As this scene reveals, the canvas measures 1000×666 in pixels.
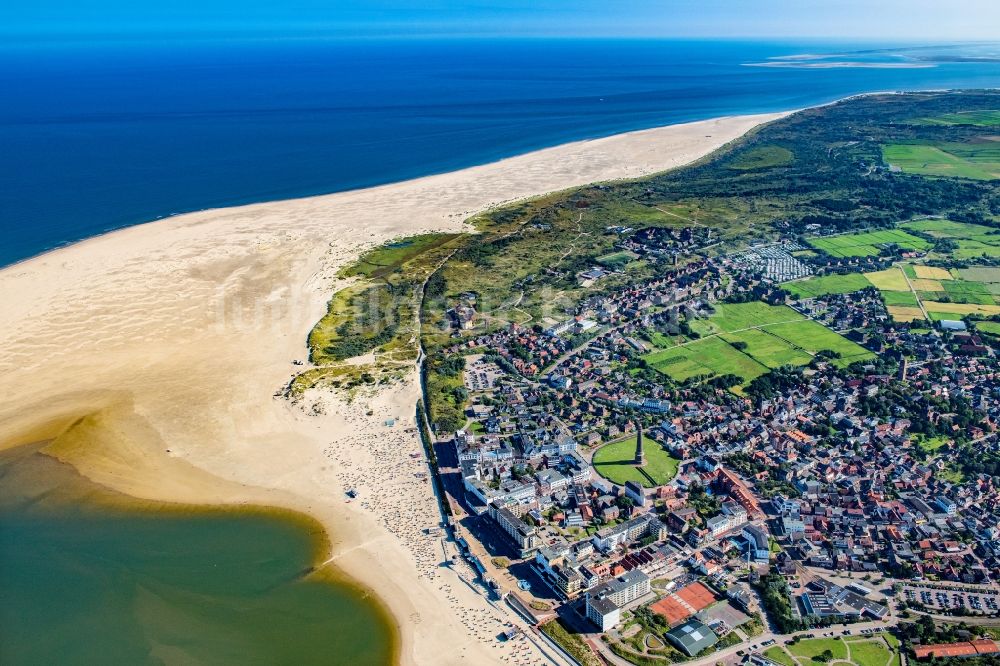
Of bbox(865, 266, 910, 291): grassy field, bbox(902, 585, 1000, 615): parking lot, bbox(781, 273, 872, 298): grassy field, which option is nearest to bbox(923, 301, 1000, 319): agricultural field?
bbox(865, 266, 910, 291): grassy field

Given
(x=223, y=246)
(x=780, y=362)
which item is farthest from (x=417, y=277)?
(x=780, y=362)

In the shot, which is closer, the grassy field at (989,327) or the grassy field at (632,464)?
the grassy field at (632,464)

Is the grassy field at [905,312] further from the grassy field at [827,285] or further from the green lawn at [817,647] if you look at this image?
the green lawn at [817,647]

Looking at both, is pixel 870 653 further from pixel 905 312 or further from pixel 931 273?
pixel 931 273

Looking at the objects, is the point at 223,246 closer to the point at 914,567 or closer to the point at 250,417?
the point at 250,417

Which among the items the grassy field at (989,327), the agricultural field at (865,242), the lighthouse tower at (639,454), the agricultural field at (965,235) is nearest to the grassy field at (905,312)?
the grassy field at (989,327)

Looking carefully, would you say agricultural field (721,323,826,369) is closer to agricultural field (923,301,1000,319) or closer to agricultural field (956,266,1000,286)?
agricultural field (923,301,1000,319)
